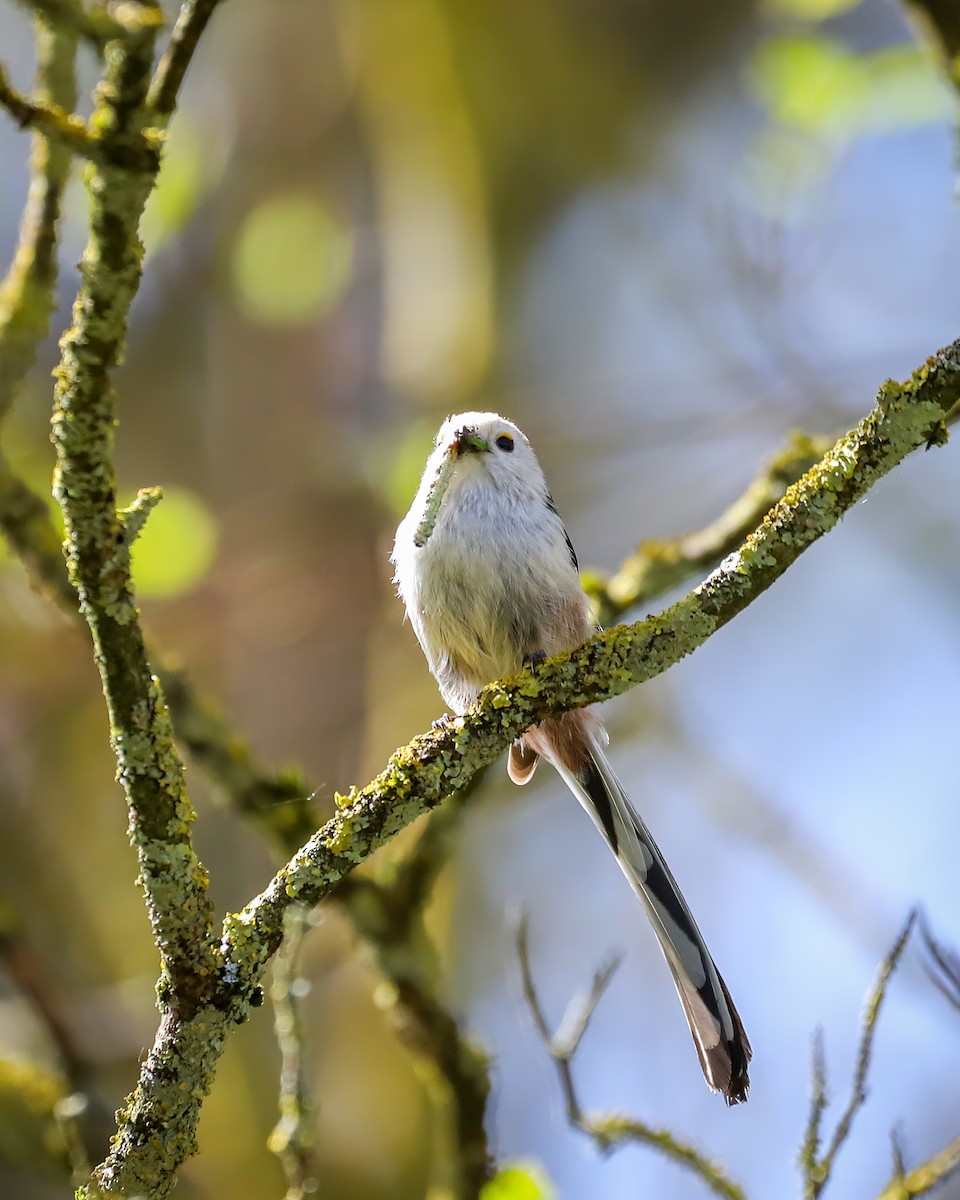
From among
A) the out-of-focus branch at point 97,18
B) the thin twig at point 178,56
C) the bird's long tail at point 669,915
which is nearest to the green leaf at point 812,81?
the bird's long tail at point 669,915

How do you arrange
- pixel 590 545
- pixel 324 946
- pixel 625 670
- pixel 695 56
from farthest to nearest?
pixel 695 56 → pixel 590 545 → pixel 324 946 → pixel 625 670

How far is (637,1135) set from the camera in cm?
256

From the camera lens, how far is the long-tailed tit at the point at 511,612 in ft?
9.16

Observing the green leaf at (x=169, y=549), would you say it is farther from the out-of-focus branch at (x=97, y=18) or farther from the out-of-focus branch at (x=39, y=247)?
the out-of-focus branch at (x=97, y=18)

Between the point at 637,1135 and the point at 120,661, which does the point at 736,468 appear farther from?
the point at 120,661

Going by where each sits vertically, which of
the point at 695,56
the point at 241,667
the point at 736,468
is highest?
the point at 695,56

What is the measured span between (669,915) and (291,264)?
9.24ft

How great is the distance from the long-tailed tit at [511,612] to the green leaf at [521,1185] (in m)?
0.55

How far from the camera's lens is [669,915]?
8.78ft

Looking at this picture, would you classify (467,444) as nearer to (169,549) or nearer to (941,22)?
(169,549)

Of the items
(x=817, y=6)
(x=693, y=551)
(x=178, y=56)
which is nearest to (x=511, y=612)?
(x=693, y=551)

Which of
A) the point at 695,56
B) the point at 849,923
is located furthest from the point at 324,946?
the point at 695,56

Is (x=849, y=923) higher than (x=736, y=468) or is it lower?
lower

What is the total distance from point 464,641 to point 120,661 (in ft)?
4.98
